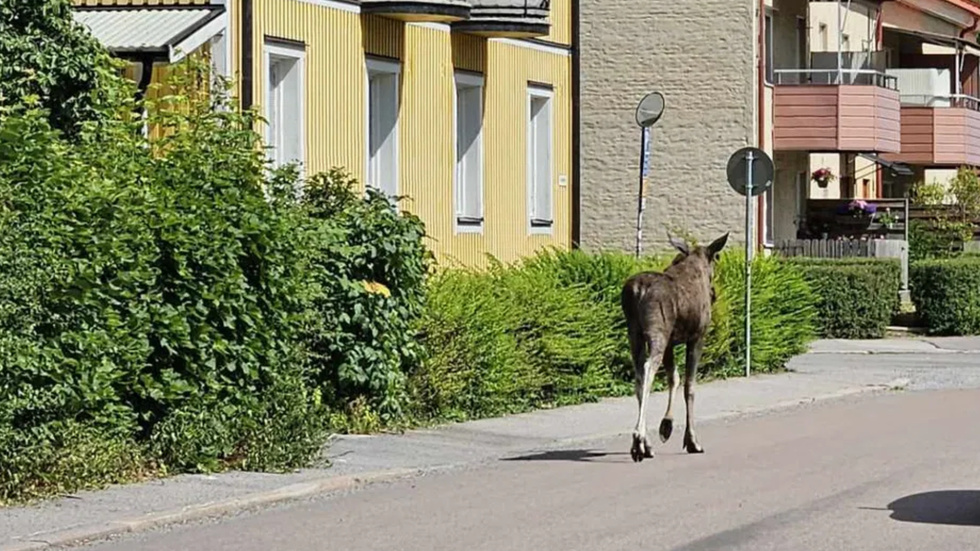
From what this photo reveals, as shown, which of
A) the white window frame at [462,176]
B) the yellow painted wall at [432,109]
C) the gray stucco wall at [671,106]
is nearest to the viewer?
the yellow painted wall at [432,109]

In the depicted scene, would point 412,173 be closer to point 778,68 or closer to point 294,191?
point 294,191

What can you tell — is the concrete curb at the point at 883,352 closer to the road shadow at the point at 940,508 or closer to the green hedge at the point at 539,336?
the green hedge at the point at 539,336

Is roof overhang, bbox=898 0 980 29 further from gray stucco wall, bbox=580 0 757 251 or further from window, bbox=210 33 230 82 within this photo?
window, bbox=210 33 230 82

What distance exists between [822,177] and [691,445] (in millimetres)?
28908

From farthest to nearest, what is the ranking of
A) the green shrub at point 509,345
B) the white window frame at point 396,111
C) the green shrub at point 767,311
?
the white window frame at point 396,111 → the green shrub at point 767,311 → the green shrub at point 509,345

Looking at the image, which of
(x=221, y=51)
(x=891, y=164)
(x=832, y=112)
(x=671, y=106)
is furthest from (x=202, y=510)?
(x=891, y=164)

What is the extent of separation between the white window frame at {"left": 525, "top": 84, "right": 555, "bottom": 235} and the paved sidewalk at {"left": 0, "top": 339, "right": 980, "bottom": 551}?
5.41 meters

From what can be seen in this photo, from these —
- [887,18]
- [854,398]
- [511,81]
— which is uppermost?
[887,18]

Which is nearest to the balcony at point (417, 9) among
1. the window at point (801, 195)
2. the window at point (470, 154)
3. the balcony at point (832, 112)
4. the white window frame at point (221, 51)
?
the window at point (470, 154)

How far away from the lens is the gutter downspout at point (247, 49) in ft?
76.9

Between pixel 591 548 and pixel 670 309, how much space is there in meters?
5.23

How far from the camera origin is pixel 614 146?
120 feet

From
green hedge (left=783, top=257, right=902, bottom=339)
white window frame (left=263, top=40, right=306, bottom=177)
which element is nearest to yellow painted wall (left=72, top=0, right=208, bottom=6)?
white window frame (left=263, top=40, right=306, bottom=177)

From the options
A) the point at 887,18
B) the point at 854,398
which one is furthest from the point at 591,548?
the point at 887,18
